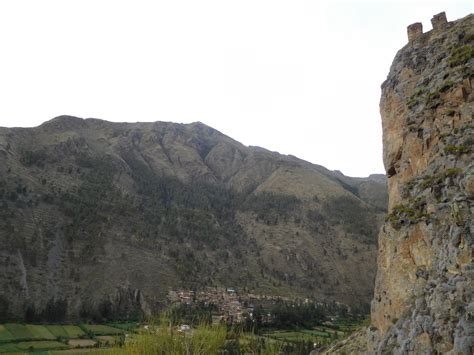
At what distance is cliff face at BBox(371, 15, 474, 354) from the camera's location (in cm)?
1280

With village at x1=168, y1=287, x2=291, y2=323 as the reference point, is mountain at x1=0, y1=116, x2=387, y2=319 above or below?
above

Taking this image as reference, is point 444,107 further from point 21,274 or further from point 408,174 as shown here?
point 21,274

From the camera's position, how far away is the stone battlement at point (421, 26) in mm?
29578

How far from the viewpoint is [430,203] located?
57.1 feet

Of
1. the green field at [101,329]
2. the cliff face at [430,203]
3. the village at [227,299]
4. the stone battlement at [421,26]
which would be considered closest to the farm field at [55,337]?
the green field at [101,329]

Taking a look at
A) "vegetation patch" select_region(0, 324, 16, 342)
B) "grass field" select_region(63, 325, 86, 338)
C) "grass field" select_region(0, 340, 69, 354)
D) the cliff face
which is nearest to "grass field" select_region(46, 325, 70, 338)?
"grass field" select_region(63, 325, 86, 338)

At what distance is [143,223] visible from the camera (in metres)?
136

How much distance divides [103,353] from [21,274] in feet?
253

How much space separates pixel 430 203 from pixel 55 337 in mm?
72593

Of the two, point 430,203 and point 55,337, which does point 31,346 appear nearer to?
point 55,337

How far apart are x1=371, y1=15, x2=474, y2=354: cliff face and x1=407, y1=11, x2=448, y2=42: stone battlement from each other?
1.42 feet

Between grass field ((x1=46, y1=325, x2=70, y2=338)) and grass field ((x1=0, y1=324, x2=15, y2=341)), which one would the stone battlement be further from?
grass field ((x1=46, y1=325, x2=70, y2=338))

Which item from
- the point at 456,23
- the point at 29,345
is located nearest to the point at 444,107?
the point at 456,23

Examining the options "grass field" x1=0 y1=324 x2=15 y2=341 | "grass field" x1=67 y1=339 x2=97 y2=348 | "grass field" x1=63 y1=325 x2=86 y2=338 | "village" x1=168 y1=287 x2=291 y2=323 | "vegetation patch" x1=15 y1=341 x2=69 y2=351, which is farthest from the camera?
"village" x1=168 y1=287 x2=291 y2=323
